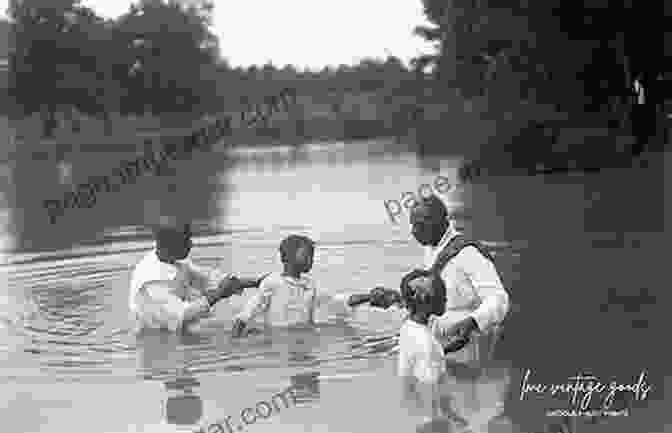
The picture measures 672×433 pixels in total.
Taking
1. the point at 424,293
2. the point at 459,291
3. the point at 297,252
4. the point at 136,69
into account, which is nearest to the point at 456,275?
the point at 459,291

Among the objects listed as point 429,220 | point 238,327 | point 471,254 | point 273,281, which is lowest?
point 238,327

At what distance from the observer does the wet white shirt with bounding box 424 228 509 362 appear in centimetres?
703

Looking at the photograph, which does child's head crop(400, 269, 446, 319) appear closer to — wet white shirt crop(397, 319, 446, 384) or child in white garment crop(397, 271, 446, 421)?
child in white garment crop(397, 271, 446, 421)

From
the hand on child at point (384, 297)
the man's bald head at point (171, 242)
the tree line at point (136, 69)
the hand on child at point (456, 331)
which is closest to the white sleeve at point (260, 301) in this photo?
the man's bald head at point (171, 242)

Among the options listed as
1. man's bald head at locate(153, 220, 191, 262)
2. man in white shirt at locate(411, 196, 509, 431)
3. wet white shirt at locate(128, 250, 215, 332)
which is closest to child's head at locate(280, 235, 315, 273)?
wet white shirt at locate(128, 250, 215, 332)

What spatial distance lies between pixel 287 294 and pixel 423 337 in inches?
96.1

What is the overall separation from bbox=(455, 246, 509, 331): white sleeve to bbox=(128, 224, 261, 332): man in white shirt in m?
2.46

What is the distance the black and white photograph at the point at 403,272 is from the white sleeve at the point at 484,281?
0.05ft

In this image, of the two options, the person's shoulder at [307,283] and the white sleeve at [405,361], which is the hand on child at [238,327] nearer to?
the person's shoulder at [307,283]

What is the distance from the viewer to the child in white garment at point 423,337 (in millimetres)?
6773

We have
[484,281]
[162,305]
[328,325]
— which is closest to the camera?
[484,281]

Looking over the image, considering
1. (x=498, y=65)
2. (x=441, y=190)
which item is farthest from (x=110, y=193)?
(x=498, y=65)

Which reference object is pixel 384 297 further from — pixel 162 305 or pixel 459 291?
pixel 162 305

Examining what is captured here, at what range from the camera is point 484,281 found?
7.15m
